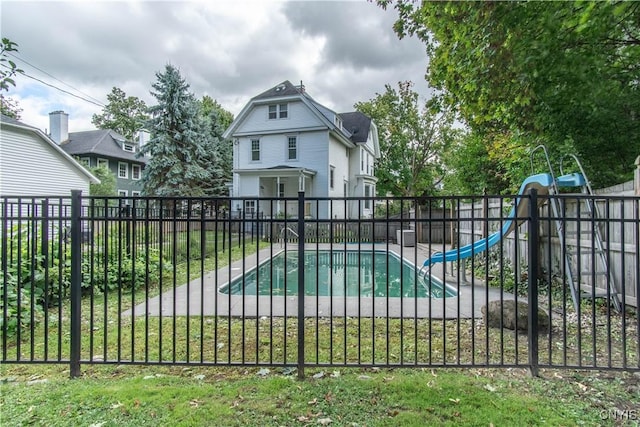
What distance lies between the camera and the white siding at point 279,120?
1853 centimetres

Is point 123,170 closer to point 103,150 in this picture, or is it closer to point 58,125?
point 103,150

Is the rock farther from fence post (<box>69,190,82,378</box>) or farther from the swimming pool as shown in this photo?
fence post (<box>69,190,82,378</box>)

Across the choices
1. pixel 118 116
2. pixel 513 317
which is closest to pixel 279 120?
pixel 513 317

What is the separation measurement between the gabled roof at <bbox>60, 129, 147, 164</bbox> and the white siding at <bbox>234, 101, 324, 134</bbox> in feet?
29.0

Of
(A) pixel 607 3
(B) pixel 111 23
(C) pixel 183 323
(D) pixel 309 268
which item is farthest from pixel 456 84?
(B) pixel 111 23

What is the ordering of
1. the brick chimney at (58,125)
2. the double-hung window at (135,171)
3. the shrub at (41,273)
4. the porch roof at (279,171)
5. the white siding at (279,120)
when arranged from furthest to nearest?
the double-hung window at (135,171), the brick chimney at (58,125), the white siding at (279,120), the porch roof at (279,171), the shrub at (41,273)

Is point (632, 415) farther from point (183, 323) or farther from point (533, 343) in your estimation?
point (183, 323)

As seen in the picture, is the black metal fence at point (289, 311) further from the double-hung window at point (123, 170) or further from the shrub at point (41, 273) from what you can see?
the double-hung window at point (123, 170)

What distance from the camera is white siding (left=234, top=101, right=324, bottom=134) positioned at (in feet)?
60.8

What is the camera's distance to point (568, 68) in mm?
4461

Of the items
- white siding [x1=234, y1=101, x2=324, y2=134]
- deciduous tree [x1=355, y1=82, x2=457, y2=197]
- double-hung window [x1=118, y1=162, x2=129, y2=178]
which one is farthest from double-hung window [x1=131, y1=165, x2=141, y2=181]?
deciduous tree [x1=355, y1=82, x2=457, y2=197]

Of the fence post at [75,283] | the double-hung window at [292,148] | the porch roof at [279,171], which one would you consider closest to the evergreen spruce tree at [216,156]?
the porch roof at [279,171]

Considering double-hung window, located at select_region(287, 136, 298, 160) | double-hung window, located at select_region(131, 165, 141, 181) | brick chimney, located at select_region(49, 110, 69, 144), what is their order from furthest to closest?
double-hung window, located at select_region(131, 165, 141, 181)
brick chimney, located at select_region(49, 110, 69, 144)
double-hung window, located at select_region(287, 136, 298, 160)

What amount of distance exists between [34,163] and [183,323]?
14962 mm
